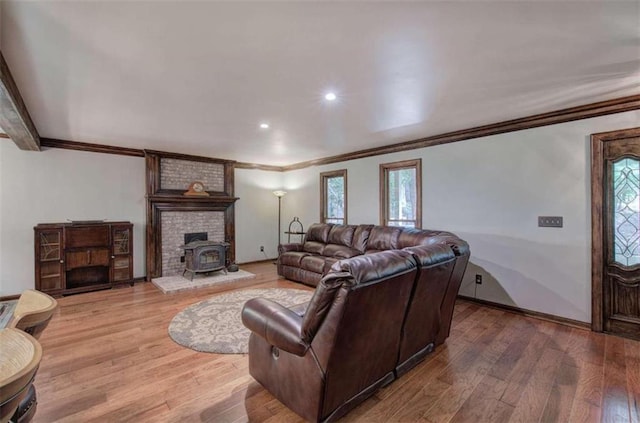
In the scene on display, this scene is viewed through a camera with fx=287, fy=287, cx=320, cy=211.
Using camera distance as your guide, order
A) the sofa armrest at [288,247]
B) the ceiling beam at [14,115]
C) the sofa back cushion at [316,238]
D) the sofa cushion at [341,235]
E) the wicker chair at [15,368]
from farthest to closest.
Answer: the sofa armrest at [288,247]
the sofa back cushion at [316,238]
the sofa cushion at [341,235]
the ceiling beam at [14,115]
the wicker chair at [15,368]

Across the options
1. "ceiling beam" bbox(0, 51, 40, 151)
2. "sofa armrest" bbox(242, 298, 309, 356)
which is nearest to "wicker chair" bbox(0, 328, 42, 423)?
"sofa armrest" bbox(242, 298, 309, 356)

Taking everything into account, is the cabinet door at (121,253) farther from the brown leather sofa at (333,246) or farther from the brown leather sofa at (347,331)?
the brown leather sofa at (347,331)

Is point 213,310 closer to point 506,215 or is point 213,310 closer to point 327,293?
point 327,293

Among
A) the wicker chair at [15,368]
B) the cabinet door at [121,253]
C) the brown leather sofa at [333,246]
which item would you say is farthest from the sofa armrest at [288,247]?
the wicker chair at [15,368]

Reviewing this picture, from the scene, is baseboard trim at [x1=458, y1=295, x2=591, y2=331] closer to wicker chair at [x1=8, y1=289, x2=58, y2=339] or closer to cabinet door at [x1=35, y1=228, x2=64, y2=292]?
wicker chair at [x1=8, y1=289, x2=58, y2=339]

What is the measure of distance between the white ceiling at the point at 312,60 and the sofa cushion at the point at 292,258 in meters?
2.47

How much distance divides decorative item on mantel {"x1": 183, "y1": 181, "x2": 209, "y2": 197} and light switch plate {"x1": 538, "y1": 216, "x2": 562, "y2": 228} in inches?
224

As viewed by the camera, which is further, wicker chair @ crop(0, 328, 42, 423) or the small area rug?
the small area rug

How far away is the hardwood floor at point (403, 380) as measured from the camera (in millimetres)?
1909

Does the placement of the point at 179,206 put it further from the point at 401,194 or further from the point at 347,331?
the point at 347,331

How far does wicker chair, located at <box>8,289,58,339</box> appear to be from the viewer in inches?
53.9

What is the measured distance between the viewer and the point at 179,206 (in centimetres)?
578

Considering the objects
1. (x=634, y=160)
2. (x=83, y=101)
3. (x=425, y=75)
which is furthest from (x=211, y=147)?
(x=634, y=160)

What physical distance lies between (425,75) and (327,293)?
2.04 meters
